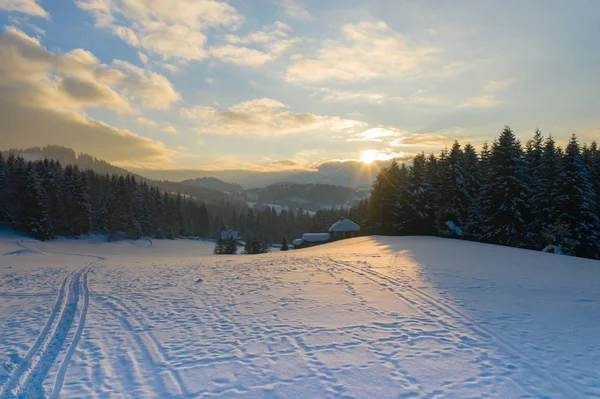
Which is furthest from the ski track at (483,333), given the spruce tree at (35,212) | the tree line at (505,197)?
the spruce tree at (35,212)

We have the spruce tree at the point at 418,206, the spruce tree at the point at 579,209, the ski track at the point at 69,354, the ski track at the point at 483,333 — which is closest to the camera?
the ski track at the point at 483,333

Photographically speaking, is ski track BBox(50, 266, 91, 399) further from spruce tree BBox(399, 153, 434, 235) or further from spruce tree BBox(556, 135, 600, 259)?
spruce tree BBox(399, 153, 434, 235)

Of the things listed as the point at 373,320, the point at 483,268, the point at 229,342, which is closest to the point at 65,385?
the point at 229,342

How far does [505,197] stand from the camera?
29766mm

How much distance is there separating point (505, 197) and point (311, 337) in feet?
96.0

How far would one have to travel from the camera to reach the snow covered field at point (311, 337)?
5.46 meters

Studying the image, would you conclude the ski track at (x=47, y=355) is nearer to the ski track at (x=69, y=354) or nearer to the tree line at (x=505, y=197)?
the ski track at (x=69, y=354)

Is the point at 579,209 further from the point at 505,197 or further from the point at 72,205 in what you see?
the point at 72,205

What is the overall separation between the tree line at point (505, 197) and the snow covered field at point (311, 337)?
15.7 m

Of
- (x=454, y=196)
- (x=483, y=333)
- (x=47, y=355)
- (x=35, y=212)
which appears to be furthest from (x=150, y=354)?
(x=35, y=212)

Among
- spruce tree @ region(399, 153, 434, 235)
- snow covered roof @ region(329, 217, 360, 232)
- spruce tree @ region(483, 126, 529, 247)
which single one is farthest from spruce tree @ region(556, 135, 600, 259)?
snow covered roof @ region(329, 217, 360, 232)

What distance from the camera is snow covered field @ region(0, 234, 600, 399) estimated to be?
5461 mm

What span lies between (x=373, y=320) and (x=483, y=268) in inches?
406

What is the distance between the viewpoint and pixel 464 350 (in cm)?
670
